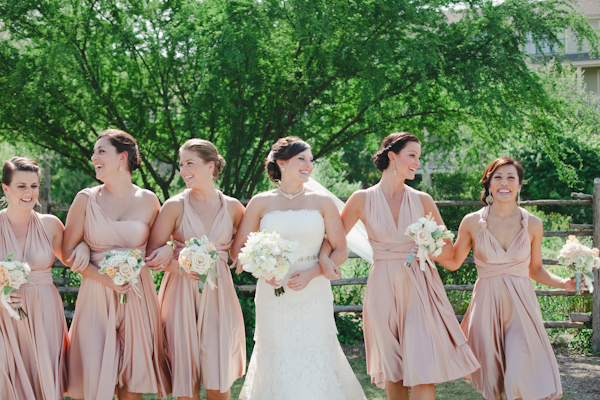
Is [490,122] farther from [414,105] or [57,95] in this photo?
[57,95]

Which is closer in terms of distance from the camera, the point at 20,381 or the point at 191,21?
the point at 20,381

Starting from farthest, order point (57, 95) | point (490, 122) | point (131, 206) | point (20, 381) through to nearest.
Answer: point (57, 95) < point (490, 122) < point (131, 206) < point (20, 381)

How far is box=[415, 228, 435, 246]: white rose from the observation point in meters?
3.98

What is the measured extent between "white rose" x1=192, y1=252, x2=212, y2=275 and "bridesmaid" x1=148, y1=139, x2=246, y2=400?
1.09 ft

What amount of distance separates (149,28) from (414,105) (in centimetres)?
384

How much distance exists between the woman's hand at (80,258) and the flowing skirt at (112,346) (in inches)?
7.2

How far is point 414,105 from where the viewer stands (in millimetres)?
7840

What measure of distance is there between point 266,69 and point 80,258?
4291mm

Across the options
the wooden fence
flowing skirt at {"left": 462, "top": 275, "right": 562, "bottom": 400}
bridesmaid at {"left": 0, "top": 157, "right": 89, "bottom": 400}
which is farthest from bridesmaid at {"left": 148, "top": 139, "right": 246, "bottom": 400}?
the wooden fence

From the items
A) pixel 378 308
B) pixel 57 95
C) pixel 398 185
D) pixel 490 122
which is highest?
pixel 57 95

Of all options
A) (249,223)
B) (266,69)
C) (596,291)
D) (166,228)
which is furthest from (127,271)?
(596,291)

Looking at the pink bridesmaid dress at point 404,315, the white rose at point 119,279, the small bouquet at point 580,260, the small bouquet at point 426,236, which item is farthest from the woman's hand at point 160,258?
the small bouquet at point 580,260

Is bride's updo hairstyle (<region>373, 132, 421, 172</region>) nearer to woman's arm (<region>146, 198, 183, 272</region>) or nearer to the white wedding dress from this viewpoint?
the white wedding dress

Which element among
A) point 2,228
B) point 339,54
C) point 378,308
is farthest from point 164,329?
point 339,54
